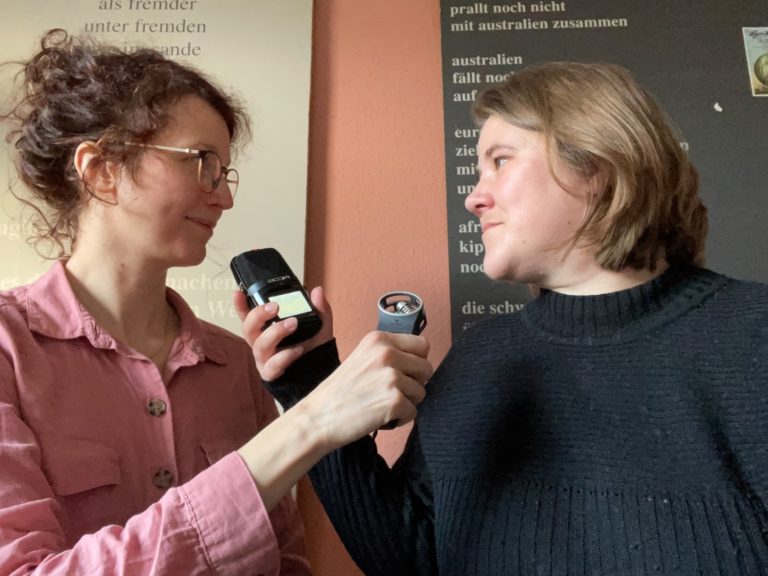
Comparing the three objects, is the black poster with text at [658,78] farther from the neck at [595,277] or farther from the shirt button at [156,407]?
the shirt button at [156,407]

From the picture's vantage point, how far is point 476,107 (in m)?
0.85

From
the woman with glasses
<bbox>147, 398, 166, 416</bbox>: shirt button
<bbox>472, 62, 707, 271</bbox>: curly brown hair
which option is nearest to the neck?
<bbox>472, 62, 707, 271</bbox>: curly brown hair

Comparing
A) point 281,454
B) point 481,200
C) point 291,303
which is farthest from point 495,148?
point 281,454

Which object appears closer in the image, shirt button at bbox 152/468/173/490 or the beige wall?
shirt button at bbox 152/468/173/490

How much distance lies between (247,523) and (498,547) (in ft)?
0.95

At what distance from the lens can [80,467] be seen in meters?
0.66

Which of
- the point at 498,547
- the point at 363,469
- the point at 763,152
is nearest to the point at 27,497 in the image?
the point at 363,469

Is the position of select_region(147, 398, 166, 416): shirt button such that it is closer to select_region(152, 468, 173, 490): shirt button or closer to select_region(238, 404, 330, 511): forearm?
select_region(152, 468, 173, 490): shirt button

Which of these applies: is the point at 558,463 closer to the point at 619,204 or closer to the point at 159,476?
the point at 619,204

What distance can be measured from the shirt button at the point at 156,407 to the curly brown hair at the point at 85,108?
0.89 ft

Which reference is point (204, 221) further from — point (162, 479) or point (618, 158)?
point (618, 158)

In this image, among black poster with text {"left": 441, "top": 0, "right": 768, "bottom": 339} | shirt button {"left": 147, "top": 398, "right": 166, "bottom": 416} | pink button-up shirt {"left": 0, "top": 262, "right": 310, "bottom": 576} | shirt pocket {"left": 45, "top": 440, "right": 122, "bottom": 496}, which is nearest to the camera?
pink button-up shirt {"left": 0, "top": 262, "right": 310, "bottom": 576}

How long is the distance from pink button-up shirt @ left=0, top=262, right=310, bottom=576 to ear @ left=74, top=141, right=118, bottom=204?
119 millimetres

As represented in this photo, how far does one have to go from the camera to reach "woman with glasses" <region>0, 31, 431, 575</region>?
0.54 m
